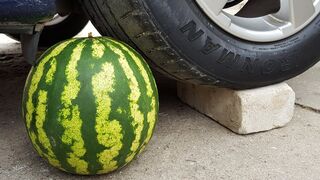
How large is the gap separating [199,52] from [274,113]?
1.61 ft

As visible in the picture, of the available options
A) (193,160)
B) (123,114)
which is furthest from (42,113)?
(193,160)

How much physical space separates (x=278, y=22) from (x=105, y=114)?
936mm

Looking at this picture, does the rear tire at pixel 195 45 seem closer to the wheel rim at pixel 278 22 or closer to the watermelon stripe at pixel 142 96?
the wheel rim at pixel 278 22

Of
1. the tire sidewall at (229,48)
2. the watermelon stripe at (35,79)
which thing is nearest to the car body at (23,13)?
the watermelon stripe at (35,79)

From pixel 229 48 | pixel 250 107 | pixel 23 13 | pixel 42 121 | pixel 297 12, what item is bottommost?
pixel 250 107

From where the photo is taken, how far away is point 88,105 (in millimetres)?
1364

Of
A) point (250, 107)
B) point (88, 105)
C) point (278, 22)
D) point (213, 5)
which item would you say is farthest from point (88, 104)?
point (278, 22)

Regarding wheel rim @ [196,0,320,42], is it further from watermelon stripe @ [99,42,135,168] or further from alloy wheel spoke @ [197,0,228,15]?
watermelon stripe @ [99,42,135,168]

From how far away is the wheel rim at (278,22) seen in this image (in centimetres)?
180

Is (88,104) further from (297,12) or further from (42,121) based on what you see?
(297,12)

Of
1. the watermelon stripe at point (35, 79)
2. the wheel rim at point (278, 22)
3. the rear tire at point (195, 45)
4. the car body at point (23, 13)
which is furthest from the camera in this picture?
the wheel rim at point (278, 22)

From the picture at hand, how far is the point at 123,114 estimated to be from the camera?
1.40m

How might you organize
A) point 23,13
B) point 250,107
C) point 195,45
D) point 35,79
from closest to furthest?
point 23,13, point 35,79, point 195,45, point 250,107

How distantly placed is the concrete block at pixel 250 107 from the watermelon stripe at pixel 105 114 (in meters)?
0.65
